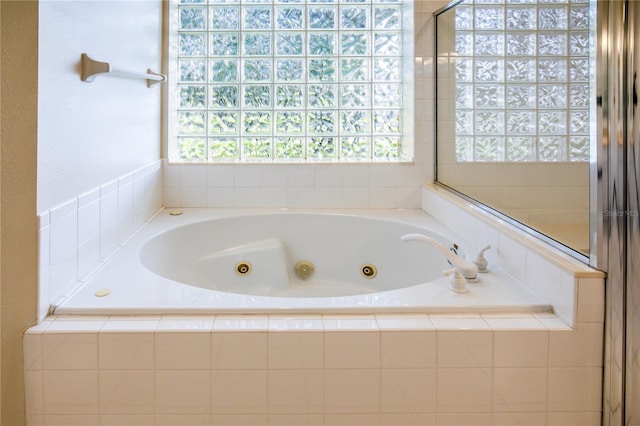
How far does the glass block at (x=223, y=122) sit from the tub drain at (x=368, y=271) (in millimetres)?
1079

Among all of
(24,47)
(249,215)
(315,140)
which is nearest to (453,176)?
(315,140)

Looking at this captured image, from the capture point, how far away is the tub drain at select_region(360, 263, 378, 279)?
2.62 meters

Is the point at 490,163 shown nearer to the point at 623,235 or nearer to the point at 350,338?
the point at 623,235

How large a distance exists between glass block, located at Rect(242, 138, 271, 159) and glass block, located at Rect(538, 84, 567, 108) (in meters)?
1.57

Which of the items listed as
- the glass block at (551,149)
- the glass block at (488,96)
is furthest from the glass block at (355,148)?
the glass block at (551,149)

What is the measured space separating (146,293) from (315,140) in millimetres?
1736

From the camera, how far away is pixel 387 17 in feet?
9.98

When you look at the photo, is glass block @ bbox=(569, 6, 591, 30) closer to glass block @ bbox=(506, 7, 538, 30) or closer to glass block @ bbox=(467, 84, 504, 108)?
glass block @ bbox=(506, 7, 538, 30)

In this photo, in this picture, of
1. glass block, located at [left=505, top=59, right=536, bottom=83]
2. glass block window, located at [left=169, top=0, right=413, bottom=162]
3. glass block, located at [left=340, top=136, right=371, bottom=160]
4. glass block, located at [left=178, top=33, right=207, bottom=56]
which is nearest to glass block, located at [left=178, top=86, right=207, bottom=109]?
glass block window, located at [left=169, top=0, right=413, bottom=162]

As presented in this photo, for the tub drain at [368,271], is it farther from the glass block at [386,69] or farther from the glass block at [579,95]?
the glass block at [579,95]

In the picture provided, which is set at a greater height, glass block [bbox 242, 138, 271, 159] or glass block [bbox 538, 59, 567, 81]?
glass block [bbox 538, 59, 567, 81]

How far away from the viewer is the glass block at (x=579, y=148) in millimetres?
1500

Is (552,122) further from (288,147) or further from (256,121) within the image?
(256,121)

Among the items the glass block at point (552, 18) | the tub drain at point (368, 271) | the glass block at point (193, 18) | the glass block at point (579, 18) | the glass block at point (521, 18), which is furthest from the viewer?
the glass block at point (193, 18)
